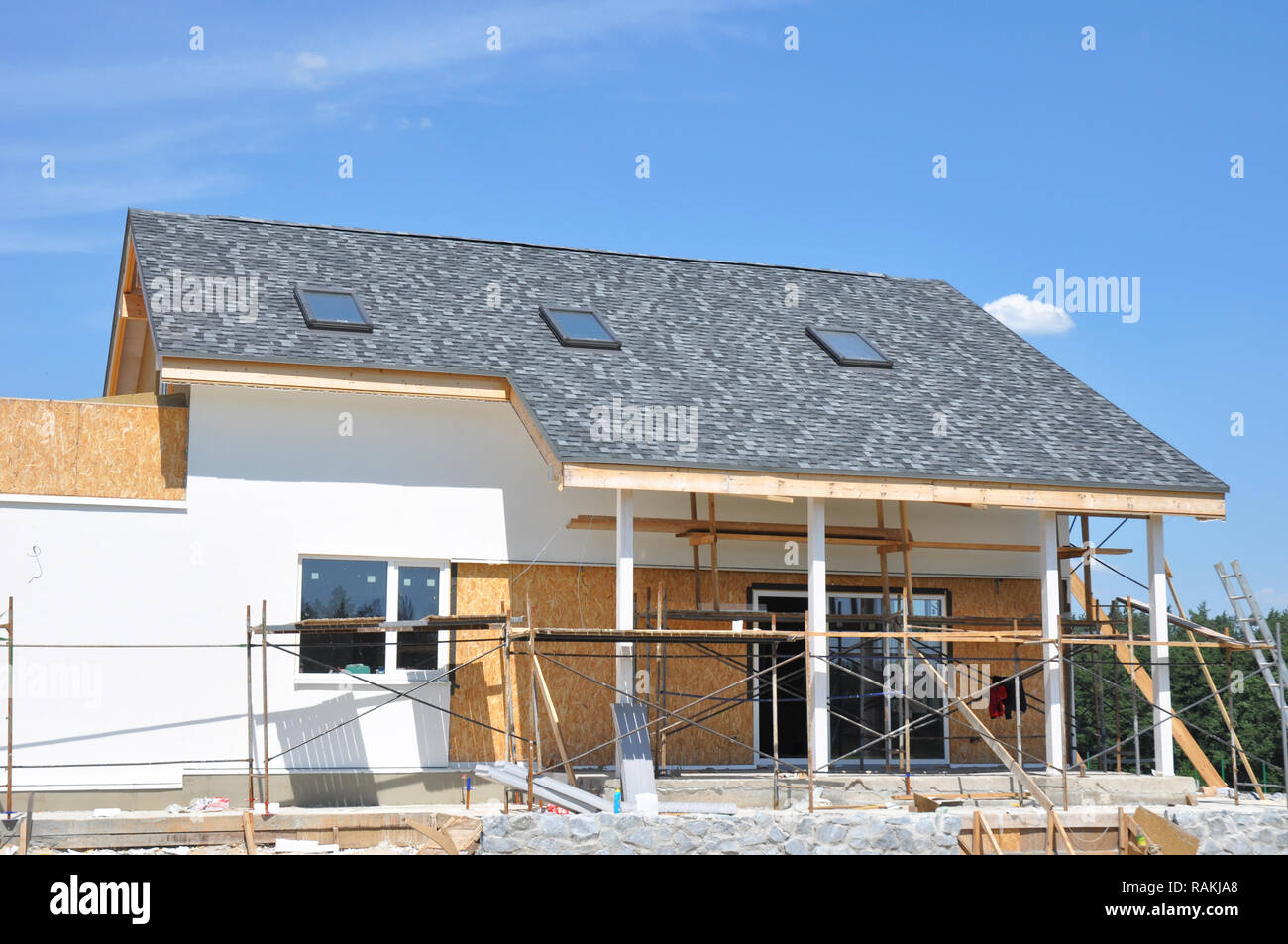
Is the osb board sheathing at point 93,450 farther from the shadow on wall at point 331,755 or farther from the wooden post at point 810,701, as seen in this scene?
the wooden post at point 810,701

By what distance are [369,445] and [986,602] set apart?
27.1 ft

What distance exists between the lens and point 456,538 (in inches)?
618

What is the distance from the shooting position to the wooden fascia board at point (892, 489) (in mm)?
14078

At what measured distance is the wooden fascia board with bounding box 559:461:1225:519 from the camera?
14.1 metres

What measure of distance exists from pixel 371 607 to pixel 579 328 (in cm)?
460

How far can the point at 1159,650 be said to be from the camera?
15828mm

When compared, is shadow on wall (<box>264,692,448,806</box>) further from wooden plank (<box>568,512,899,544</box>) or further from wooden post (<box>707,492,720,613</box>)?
wooden post (<box>707,492,720,613</box>)

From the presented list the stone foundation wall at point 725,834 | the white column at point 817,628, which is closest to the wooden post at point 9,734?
the stone foundation wall at point 725,834

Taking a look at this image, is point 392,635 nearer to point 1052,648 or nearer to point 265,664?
point 265,664

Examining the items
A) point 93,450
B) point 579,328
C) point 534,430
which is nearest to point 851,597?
point 579,328

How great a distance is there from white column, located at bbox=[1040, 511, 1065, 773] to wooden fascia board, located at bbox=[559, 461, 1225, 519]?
1.91ft

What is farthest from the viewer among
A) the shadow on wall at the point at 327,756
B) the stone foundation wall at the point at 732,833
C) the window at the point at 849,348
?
the window at the point at 849,348

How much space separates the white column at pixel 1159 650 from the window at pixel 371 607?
8.36 meters
